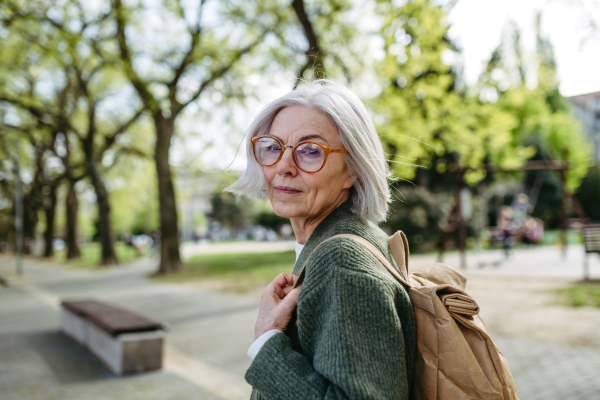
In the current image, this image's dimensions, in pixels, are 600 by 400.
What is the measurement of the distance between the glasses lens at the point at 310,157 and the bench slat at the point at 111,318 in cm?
471

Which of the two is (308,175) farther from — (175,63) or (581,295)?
(175,63)

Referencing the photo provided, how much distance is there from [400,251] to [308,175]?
380 mm

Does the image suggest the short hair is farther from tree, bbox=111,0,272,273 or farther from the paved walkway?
tree, bbox=111,0,272,273

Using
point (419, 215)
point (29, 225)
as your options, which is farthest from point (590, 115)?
point (29, 225)

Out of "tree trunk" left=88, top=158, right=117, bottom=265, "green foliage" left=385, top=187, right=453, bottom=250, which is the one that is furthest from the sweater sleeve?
"tree trunk" left=88, top=158, right=117, bottom=265

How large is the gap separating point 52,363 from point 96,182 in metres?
17.9

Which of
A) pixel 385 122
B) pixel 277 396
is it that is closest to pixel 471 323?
pixel 277 396

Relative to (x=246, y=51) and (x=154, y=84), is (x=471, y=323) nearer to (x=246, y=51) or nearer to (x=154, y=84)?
(x=246, y=51)

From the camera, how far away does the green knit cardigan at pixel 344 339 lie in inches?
44.4

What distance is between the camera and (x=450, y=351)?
1.28m

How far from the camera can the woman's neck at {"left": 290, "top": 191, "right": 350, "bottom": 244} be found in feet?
5.36

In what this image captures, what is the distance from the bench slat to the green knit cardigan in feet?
15.5

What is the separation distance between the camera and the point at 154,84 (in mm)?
16500

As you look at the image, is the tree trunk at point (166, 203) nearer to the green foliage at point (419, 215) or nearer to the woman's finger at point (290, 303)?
the green foliage at point (419, 215)
